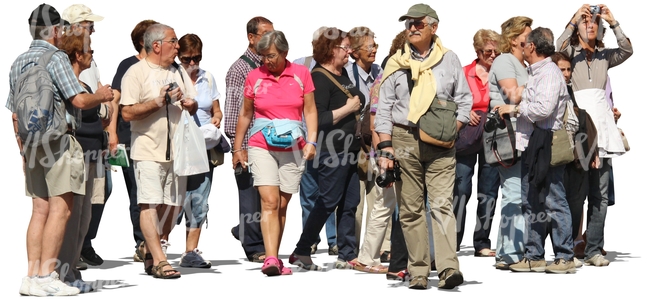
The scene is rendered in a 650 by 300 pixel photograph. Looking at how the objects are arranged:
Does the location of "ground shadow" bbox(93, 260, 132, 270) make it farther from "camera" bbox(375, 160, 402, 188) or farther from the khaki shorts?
"camera" bbox(375, 160, 402, 188)

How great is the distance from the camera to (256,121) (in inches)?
522

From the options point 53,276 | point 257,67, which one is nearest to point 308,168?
Answer: point 257,67

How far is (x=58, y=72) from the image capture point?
37.8ft

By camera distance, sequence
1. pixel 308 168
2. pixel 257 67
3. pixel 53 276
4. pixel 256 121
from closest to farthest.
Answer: pixel 53 276
pixel 256 121
pixel 257 67
pixel 308 168

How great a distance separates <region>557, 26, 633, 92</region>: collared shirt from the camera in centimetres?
1425

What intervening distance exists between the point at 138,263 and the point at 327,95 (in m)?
2.74

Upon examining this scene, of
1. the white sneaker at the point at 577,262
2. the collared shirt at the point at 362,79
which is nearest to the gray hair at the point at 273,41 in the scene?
the collared shirt at the point at 362,79

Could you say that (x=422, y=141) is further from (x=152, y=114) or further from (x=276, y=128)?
(x=152, y=114)

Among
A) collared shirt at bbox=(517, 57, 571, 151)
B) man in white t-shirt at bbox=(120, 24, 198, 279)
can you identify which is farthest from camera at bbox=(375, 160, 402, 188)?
man in white t-shirt at bbox=(120, 24, 198, 279)

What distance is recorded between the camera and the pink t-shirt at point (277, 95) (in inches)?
520

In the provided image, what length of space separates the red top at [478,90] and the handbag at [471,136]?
8cm

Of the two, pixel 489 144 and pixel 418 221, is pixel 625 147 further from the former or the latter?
pixel 418 221

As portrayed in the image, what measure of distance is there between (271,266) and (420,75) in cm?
246

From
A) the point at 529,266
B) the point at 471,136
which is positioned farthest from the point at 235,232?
the point at 529,266
